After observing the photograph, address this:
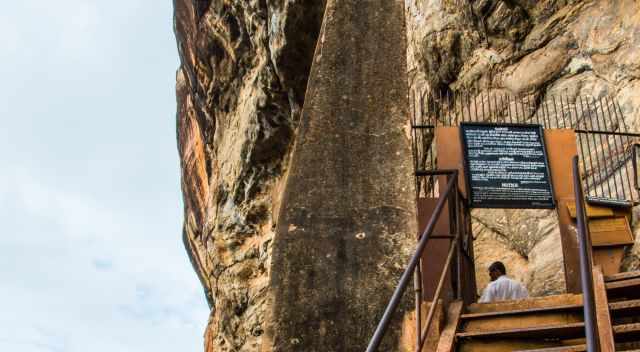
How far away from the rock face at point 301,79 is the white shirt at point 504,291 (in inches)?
67.4

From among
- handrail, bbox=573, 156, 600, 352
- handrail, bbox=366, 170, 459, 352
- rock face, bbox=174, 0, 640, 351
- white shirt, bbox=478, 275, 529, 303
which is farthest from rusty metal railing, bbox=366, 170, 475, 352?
rock face, bbox=174, 0, 640, 351

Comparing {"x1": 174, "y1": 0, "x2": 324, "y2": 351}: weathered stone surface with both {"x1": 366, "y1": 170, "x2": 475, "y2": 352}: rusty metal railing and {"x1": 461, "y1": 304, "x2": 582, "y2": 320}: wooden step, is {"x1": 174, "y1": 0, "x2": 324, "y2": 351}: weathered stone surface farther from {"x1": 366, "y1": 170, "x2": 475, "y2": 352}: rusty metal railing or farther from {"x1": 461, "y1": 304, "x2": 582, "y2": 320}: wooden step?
{"x1": 461, "y1": 304, "x2": 582, "y2": 320}: wooden step

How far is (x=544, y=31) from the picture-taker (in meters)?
10.5

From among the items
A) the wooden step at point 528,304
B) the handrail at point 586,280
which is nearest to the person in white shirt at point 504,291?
the wooden step at point 528,304

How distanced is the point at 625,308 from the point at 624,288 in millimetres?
328

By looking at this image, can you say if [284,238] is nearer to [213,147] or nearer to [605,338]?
[605,338]

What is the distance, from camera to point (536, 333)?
4.23 metres

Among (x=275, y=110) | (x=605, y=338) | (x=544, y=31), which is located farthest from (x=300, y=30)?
(x=605, y=338)

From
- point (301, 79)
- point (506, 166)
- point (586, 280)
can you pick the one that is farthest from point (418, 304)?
point (301, 79)

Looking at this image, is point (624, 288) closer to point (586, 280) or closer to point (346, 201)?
point (586, 280)

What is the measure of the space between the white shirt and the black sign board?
2.06 ft

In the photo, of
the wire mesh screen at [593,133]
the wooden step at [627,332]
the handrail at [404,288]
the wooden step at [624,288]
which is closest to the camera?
the handrail at [404,288]

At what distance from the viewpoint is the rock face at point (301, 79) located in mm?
9172

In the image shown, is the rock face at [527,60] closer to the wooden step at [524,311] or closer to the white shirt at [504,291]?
the white shirt at [504,291]
